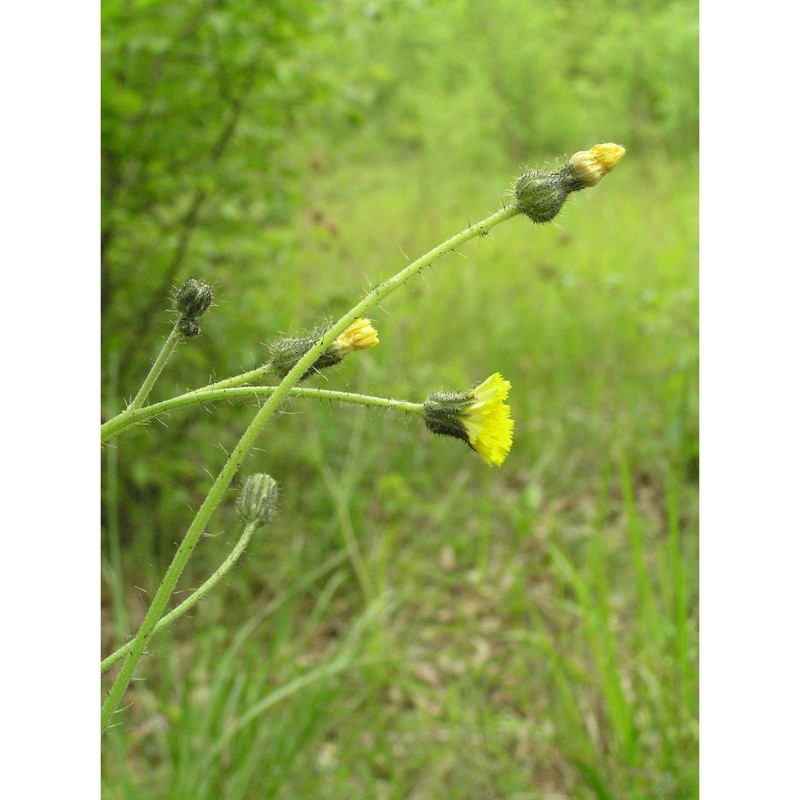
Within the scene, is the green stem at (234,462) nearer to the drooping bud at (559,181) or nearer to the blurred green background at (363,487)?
the drooping bud at (559,181)

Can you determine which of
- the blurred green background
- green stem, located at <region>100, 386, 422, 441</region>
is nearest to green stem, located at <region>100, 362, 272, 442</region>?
green stem, located at <region>100, 386, 422, 441</region>

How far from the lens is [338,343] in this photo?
0.43m

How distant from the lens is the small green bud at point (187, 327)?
0.42m

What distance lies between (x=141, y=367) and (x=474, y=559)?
936mm

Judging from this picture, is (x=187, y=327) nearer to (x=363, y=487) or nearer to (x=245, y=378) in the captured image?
(x=245, y=378)

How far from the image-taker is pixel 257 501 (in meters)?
0.42

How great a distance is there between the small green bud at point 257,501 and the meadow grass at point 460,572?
0.20 m

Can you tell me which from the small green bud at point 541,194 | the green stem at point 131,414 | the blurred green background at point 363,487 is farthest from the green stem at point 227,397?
the blurred green background at point 363,487

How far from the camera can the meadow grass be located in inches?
54.3

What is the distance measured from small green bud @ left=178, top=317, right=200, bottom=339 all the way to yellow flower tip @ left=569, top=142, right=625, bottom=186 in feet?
0.64

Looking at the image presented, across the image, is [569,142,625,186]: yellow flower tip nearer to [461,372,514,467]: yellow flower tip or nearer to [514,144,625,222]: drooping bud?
[514,144,625,222]: drooping bud
